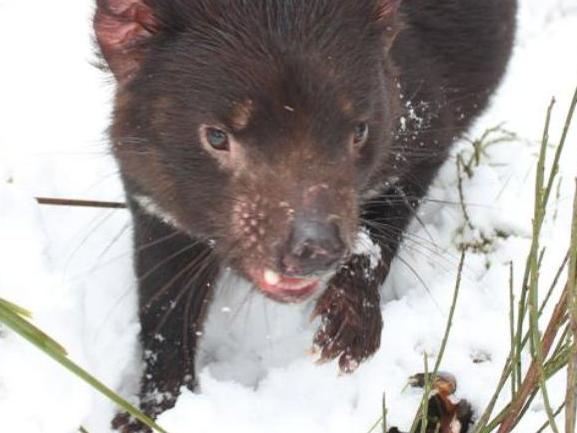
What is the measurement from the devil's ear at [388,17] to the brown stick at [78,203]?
1296mm

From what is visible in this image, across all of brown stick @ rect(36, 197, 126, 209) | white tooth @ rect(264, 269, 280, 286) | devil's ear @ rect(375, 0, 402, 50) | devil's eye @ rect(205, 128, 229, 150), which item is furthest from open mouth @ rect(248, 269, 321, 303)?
brown stick @ rect(36, 197, 126, 209)

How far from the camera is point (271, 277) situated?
2967 mm

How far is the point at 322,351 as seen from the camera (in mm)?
3576

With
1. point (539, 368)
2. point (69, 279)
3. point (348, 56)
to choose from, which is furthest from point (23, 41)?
point (539, 368)

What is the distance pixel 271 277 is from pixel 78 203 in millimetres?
1311

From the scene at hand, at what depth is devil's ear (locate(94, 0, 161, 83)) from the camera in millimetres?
3044

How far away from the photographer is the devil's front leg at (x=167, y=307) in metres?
3.69

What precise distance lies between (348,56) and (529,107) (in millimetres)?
2362

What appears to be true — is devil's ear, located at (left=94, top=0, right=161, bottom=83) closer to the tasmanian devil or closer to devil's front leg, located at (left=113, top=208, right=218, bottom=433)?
the tasmanian devil

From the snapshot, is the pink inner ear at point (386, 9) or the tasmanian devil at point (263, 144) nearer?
the tasmanian devil at point (263, 144)

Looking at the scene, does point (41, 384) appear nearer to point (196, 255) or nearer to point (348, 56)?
point (196, 255)

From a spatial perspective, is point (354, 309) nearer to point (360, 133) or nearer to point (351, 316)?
point (351, 316)

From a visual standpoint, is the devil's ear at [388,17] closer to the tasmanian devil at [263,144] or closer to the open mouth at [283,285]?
the tasmanian devil at [263,144]

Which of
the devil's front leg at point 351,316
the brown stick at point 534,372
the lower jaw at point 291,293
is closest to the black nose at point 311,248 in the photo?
the lower jaw at point 291,293
